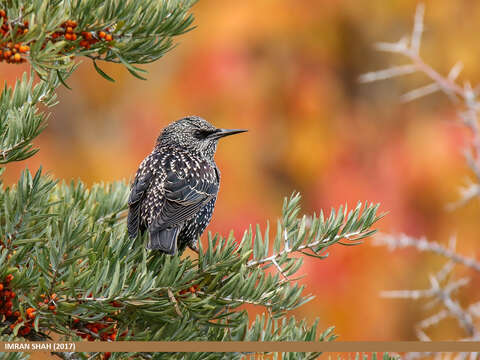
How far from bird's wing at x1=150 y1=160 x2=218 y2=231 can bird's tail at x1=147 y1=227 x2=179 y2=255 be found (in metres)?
0.10

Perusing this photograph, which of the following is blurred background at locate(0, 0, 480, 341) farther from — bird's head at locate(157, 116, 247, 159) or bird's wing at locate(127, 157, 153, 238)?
bird's wing at locate(127, 157, 153, 238)

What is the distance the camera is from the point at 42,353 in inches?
71.1

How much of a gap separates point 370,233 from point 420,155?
4513 millimetres

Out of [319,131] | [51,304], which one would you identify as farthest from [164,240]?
[319,131]

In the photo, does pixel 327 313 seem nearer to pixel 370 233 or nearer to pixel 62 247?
pixel 370 233

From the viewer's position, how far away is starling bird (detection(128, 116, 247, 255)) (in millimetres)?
2723

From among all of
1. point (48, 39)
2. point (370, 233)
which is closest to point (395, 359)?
point (370, 233)

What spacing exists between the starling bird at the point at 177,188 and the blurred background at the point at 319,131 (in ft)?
7.61

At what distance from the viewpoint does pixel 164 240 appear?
2607 millimetres

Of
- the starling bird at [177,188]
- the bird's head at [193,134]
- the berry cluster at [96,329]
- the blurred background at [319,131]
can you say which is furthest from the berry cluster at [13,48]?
the blurred background at [319,131]

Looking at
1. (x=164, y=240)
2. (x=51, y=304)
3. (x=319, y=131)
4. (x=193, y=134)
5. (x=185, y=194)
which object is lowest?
(x=51, y=304)

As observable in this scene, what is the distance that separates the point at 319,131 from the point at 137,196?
3.96m

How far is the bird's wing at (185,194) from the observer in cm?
294

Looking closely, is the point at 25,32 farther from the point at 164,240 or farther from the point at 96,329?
the point at 164,240
